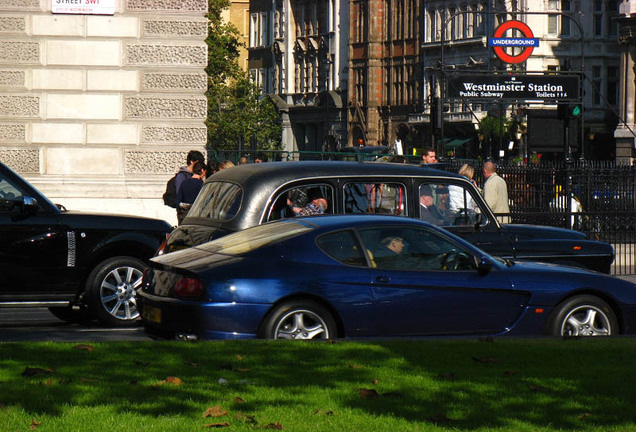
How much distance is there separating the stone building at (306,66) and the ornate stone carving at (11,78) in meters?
70.6

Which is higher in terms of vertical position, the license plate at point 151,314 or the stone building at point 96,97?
the stone building at point 96,97

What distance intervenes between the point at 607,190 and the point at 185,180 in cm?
1278

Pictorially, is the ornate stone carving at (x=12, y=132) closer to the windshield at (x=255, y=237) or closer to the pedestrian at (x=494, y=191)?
the pedestrian at (x=494, y=191)

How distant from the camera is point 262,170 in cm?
1245

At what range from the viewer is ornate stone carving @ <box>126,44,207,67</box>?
20562mm

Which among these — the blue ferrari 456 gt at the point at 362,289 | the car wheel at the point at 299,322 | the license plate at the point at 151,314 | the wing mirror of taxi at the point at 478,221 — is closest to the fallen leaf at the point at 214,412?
the blue ferrari 456 gt at the point at 362,289

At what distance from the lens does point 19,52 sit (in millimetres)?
20312

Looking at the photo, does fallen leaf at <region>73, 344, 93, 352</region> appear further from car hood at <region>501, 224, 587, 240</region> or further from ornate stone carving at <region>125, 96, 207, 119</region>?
ornate stone carving at <region>125, 96, 207, 119</region>

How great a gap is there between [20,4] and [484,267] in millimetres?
11654

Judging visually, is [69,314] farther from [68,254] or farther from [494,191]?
[494,191]

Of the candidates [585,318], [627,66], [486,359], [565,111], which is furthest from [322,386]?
[627,66]

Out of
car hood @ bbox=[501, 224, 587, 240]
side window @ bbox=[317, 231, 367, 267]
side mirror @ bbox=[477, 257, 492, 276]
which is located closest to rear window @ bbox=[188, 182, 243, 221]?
side window @ bbox=[317, 231, 367, 267]

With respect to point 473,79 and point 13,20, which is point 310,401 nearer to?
point 13,20

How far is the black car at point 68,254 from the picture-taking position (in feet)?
42.9
